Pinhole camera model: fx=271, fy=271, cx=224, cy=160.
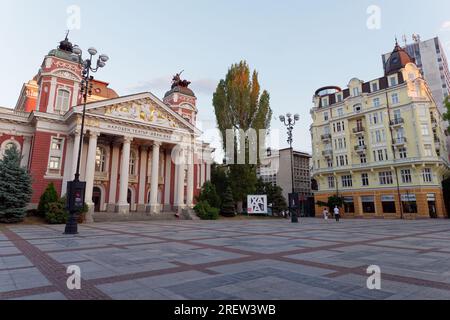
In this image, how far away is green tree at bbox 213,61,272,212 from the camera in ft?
109

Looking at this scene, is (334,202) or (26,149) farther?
(334,202)

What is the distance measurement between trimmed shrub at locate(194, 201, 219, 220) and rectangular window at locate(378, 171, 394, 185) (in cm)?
2605

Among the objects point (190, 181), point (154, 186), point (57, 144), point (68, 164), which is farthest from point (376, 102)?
point (57, 144)

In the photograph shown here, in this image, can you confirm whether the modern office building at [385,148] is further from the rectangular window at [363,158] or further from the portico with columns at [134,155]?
the portico with columns at [134,155]

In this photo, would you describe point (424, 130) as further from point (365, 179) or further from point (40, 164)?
point (40, 164)

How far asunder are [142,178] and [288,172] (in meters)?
35.4

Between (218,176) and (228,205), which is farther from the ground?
(218,176)

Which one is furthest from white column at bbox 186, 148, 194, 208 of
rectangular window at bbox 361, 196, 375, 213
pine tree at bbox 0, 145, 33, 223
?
rectangular window at bbox 361, 196, 375, 213

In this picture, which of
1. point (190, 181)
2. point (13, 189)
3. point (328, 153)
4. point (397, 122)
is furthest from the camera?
point (328, 153)

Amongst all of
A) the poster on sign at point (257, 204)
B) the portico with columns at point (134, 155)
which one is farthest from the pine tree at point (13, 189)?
the poster on sign at point (257, 204)

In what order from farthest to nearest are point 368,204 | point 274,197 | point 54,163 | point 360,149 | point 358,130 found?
point 358,130 → point 360,149 → point 368,204 → point 274,197 → point 54,163

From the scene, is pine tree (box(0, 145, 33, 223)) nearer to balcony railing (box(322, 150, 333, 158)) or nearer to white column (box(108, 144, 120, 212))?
white column (box(108, 144, 120, 212))

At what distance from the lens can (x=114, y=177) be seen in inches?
1282

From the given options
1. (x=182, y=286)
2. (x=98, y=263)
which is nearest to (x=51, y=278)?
(x=98, y=263)
